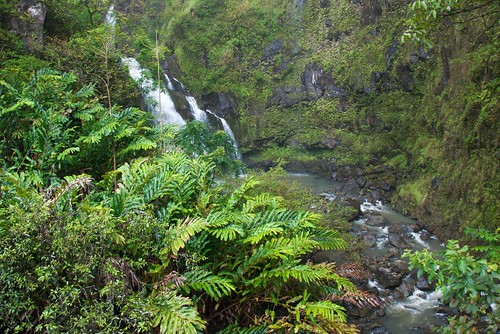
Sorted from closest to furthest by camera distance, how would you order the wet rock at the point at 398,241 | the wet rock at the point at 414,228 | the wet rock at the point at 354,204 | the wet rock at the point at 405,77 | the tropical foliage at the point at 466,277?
the tropical foliage at the point at 466,277
the wet rock at the point at 398,241
the wet rock at the point at 414,228
the wet rock at the point at 354,204
the wet rock at the point at 405,77

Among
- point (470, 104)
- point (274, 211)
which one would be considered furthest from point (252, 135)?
point (274, 211)

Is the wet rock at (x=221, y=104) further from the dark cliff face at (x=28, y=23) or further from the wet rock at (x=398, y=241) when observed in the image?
the wet rock at (x=398, y=241)

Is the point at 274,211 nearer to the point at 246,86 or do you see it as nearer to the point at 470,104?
the point at 470,104

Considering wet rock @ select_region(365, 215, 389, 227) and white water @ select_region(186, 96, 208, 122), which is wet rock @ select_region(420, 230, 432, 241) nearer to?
wet rock @ select_region(365, 215, 389, 227)

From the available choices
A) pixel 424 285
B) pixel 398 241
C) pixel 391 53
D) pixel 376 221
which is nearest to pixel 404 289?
pixel 424 285

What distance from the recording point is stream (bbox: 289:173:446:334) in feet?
23.2

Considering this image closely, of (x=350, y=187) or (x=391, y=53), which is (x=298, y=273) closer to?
(x=350, y=187)

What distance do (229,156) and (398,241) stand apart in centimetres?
585

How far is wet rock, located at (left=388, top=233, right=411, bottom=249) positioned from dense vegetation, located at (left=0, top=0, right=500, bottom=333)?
1274 millimetres

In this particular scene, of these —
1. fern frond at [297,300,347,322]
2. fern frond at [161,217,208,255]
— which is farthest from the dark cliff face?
fern frond at [297,300,347,322]

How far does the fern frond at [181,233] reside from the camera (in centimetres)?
291

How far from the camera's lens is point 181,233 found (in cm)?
299

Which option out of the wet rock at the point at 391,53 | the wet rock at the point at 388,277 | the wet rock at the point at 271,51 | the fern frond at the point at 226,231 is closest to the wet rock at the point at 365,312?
the wet rock at the point at 388,277

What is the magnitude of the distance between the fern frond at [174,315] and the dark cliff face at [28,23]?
7688 mm
